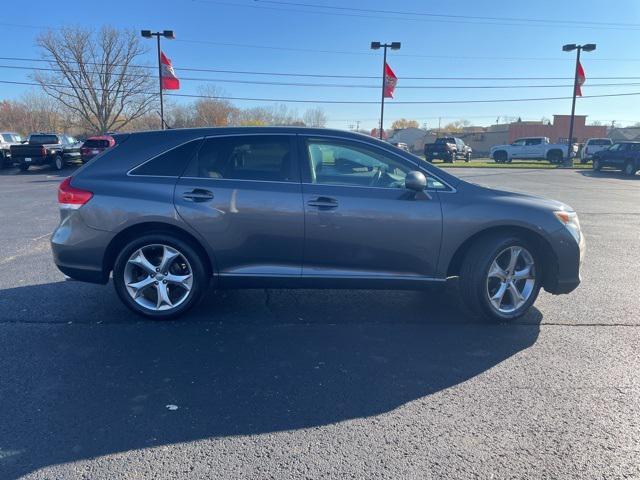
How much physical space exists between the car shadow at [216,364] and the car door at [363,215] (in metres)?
0.56

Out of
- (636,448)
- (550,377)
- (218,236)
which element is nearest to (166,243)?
(218,236)

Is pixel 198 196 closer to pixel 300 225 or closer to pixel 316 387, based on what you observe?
pixel 300 225

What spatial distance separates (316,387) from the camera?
307 centimetres

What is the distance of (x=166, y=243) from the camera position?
400 centimetres

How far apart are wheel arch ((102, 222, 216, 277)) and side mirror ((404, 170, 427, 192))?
189 cm

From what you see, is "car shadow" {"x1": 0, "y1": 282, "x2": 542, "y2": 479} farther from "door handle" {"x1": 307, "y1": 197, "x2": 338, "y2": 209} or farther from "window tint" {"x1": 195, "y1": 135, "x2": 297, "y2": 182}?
"window tint" {"x1": 195, "y1": 135, "x2": 297, "y2": 182}

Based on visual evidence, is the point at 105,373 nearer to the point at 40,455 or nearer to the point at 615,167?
the point at 40,455

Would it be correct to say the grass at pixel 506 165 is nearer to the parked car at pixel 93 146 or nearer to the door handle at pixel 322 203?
the parked car at pixel 93 146

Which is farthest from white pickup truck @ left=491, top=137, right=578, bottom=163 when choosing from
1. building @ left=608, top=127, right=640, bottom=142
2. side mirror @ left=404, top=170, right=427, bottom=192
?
building @ left=608, top=127, right=640, bottom=142

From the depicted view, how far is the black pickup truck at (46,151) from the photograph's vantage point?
21141 millimetres

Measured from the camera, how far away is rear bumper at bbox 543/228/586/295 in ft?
13.3

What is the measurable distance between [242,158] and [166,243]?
104 centimetres

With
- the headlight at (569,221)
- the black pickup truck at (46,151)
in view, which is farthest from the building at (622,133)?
the headlight at (569,221)

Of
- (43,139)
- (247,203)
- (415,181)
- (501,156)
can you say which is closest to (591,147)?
(501,156)
